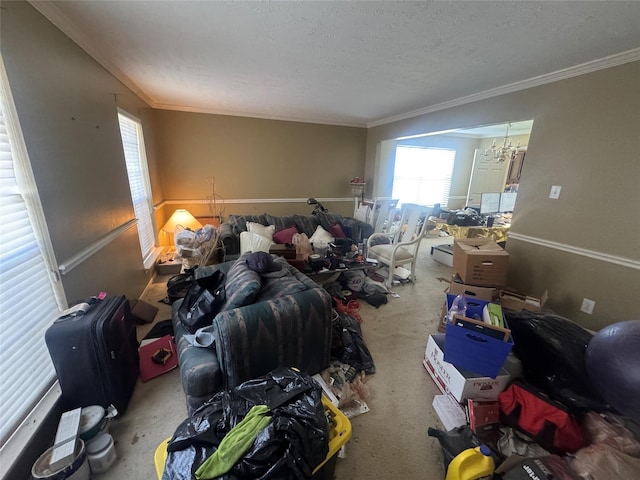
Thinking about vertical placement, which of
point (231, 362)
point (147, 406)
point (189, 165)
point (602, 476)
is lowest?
point (147, 406)

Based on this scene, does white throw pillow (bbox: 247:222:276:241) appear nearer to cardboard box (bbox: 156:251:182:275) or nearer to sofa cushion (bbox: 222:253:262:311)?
cardboard box (bbox: 156:251:182:275)

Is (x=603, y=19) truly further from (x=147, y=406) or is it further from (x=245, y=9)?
(x=147, y=406)

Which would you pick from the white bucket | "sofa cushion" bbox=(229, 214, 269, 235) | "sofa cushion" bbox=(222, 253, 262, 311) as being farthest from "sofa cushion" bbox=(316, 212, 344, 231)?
the white bucket

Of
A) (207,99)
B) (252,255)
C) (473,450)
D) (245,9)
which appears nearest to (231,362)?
(252,255)

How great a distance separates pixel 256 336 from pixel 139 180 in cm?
292

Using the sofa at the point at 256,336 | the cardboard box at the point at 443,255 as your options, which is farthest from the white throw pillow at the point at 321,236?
the cardboard box at the point at 443,255

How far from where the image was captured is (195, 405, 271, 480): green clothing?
829mm

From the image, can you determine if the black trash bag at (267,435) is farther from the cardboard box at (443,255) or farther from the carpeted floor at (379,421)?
the cardboard box at (443,255)

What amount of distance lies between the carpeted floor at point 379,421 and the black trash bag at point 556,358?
25.5 inches

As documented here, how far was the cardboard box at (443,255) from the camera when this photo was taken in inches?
161

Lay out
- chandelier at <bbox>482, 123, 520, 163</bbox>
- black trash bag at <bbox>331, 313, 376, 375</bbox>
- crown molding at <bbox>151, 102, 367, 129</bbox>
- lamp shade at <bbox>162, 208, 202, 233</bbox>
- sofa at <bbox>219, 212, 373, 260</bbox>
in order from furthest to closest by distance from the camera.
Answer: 1. chandelier at <bbox>482, 123, 520, 163</bbox>
2. crown molding at <bbox>151, 102, 367, 129</bbox>
3. lamp shade at <bbox>162, 208, 202, 233</bbox>
4. sofa at <bbox>219, 212, 373, 260</bbox>
5. black trash bag at <bbox>331, 313, 376, 375</bbox>

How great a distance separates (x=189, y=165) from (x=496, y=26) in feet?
14.1

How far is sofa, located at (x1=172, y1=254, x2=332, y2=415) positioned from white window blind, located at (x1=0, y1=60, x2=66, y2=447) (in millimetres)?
683

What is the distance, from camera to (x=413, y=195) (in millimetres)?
6164
